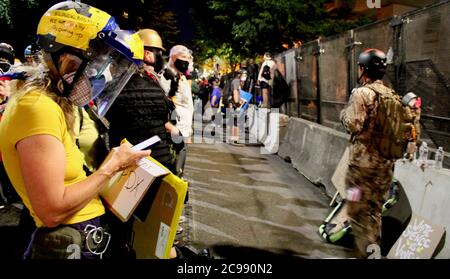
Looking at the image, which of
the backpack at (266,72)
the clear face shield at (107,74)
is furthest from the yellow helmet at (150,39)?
the backpack at (266,72)

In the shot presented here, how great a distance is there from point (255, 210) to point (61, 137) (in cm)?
476

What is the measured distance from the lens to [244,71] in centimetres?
1720

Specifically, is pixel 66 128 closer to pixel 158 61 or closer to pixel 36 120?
pixel 36 120

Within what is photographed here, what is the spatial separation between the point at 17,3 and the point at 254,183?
13371 millimetres

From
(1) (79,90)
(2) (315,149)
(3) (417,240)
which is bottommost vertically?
(3) (417,240)

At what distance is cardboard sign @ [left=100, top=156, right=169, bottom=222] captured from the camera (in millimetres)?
1942

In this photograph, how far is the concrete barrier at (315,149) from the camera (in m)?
6.87

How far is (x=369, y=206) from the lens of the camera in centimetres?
405

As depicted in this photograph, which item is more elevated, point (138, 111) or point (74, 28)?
point (74, 28)

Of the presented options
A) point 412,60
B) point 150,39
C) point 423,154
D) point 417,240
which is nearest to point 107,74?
point 150,39

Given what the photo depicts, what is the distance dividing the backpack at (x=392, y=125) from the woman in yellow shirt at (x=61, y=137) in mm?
2725

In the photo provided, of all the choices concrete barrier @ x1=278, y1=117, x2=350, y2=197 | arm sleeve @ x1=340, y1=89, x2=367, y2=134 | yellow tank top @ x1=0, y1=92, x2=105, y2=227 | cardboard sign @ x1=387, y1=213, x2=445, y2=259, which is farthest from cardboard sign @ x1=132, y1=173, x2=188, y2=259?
concrete barrier @ x1=278, y1=117, x2=350, y2=197
